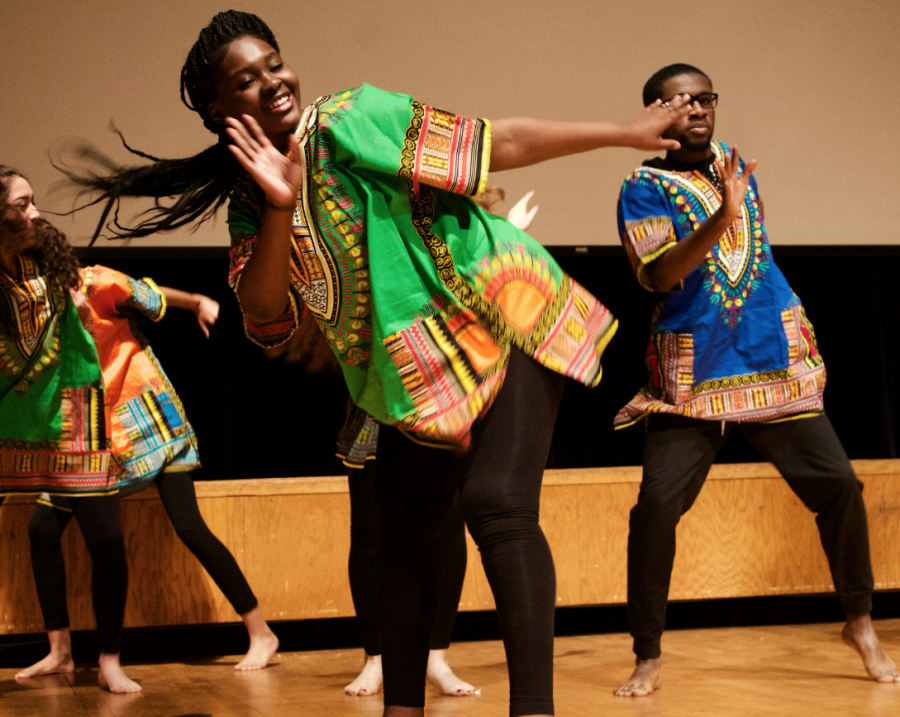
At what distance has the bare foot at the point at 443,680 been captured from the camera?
8.35 feet

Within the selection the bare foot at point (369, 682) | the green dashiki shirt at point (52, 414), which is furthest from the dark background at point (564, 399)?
the bare foot at point (369, 682)

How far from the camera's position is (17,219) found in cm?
284

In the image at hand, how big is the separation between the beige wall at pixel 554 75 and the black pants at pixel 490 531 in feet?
8.27

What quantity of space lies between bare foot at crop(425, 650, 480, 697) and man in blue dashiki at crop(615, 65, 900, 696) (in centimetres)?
41

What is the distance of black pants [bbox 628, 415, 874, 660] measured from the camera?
95.9 inches

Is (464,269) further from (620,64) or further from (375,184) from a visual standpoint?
(620,64)

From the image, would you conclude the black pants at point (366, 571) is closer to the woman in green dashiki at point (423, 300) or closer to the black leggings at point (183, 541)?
the black leggings at point (183, 541)

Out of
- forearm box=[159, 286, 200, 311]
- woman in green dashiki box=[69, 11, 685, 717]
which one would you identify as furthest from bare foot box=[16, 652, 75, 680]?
woman in green dashiki box=[69, 11, 685, 717]

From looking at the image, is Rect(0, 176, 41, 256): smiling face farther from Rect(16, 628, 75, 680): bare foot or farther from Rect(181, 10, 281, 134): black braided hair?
Rect(181, 10, 281, 134): black braided hair

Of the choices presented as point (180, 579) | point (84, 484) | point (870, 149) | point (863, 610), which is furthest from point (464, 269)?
point (870, 149)

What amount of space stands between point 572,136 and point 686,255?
994mm

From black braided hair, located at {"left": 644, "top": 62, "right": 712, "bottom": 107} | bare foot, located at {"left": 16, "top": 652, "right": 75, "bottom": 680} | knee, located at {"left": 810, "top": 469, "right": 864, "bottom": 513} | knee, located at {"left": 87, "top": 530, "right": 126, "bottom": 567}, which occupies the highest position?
black braided hair, located at {"left": 644, "top": 62, "right": 712, "bottom": 107}

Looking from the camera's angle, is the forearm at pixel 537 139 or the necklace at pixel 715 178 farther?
the necklace at pixel 715 178

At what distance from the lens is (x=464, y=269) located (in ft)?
4.74
